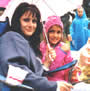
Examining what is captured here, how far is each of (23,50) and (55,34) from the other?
203 centimetres

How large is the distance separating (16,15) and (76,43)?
626cm

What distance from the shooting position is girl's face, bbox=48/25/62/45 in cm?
438

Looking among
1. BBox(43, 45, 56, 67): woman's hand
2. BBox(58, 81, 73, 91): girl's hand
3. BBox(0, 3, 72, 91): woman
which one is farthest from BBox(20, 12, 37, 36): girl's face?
BBox(43, 45, 56, 67): woman's hand

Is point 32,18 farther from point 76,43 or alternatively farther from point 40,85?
point 76,43

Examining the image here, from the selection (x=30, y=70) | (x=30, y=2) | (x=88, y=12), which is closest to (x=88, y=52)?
(x=30, y=2)

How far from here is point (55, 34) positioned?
14.4 feet

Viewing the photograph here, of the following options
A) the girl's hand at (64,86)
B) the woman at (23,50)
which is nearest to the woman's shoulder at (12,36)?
the woman at (23,50)

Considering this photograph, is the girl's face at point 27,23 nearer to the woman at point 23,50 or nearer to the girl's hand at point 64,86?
the woman at point 23,50

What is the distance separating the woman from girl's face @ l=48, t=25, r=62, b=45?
5.35 feet

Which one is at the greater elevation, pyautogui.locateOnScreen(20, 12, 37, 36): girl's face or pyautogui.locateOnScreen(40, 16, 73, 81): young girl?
pyautogui.locateOnScreen(20, 12, 37, 36): girl's face

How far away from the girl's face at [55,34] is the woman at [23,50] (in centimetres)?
163

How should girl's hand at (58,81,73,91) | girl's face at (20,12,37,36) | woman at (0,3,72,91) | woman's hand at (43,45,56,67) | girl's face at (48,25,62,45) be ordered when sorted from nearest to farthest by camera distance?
woman at (0,3,72,91) → girl's hand at (58,81,73,91) → girl's face at (20,12,37,36) → woman's hand at (43,45,56,67) → girl's face at (48,25,62,45)

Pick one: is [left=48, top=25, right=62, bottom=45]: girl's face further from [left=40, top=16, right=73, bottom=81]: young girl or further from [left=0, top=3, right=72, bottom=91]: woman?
[left=0, top=3, right=72, bottom=91]: woman

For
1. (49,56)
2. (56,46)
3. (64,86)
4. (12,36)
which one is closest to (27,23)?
(12,36)
